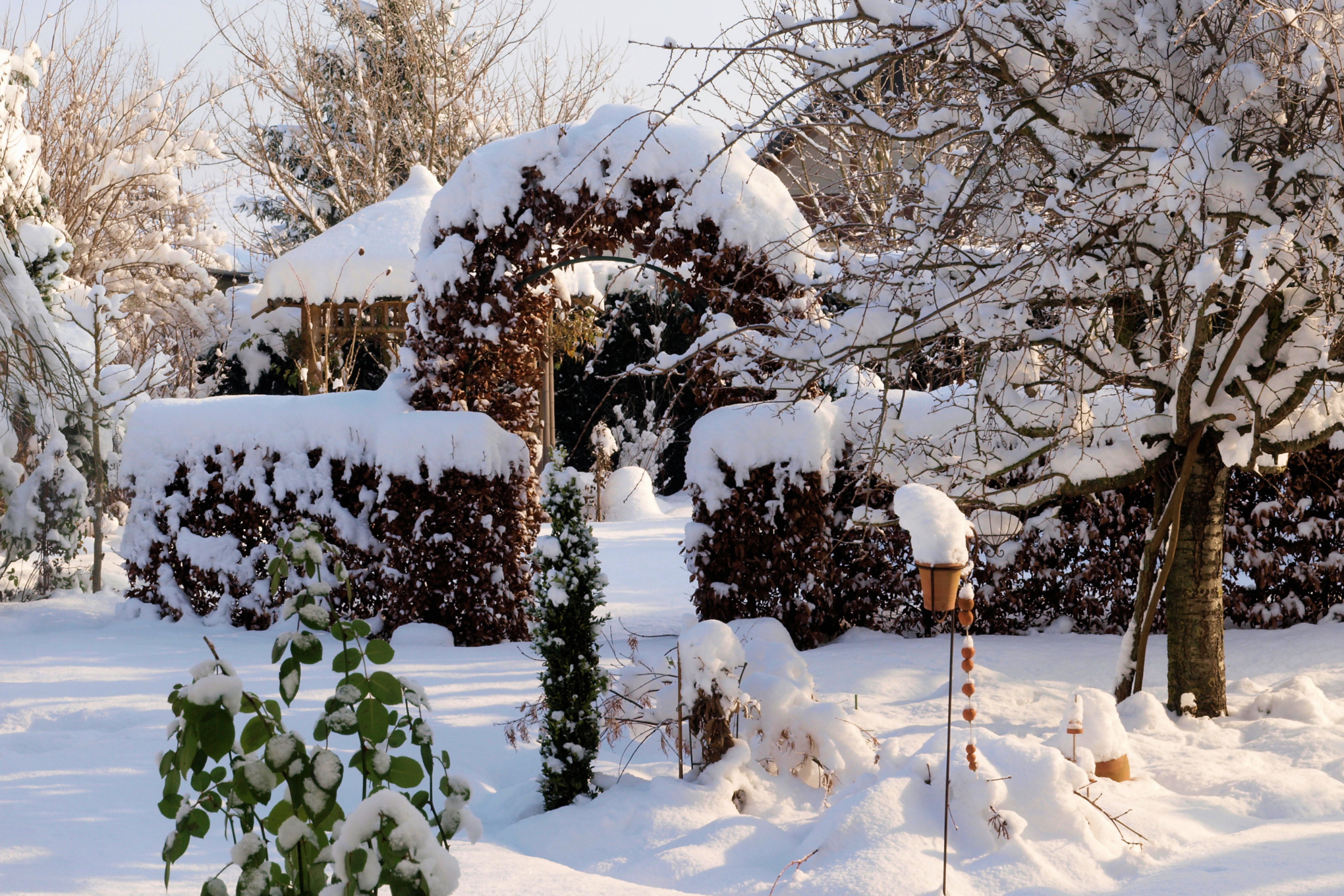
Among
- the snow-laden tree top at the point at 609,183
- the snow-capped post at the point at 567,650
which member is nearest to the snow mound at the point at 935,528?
the snow-capped post at the point at 567,650

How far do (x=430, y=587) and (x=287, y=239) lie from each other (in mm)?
16329

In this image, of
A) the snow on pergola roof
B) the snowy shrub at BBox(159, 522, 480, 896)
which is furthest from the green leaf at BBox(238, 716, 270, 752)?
the snow on pergola roof

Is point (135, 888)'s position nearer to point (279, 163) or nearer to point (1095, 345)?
point (1095, 345)

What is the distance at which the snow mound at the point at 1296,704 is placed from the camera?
16.6ft

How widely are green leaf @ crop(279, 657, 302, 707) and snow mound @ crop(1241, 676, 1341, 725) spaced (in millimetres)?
4911

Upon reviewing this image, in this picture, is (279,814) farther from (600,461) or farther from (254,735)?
(600,461)

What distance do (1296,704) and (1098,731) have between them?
64.3 inches

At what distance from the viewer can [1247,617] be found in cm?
677

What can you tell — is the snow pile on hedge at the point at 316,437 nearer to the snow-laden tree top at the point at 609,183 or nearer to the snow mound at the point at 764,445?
the snow-laden tree top at the point at 609,183

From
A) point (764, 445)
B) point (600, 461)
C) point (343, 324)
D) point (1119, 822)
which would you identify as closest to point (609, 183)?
point (764, 445)

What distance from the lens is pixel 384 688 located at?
72.6 inches

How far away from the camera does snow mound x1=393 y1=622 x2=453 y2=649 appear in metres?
7.03

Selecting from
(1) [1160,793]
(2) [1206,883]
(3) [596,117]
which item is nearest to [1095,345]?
(1) [1160,793]

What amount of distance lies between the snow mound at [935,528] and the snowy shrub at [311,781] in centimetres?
206
